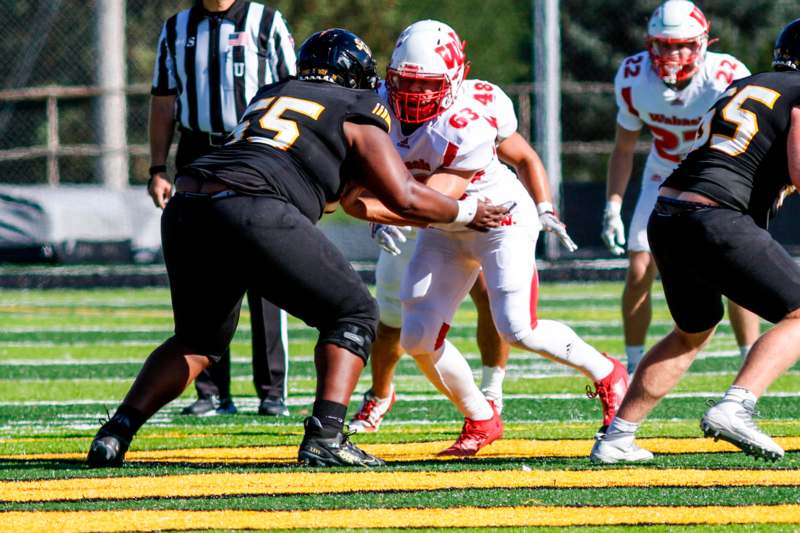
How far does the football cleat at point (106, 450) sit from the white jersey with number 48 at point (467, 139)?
4.41 feet

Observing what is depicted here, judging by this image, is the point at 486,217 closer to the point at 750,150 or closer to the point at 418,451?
the point at 750,150

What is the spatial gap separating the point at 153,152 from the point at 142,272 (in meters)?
8.06

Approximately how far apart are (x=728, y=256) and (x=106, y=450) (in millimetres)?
2032

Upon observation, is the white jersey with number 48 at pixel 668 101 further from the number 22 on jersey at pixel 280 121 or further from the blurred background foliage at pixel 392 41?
the blurred background foliage at pixel 392 41

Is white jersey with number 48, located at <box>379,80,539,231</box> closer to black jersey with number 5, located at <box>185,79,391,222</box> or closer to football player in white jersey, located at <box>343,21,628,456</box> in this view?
football player in white jersey, located at <box>343,21,628,456</box>

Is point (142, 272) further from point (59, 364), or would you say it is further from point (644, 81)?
point (644, 81)

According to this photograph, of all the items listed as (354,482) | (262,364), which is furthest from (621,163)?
(354,482)

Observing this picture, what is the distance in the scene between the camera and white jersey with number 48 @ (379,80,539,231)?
492 centimetres

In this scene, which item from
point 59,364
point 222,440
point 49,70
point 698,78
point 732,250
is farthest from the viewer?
point 49,70

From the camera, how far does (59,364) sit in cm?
853

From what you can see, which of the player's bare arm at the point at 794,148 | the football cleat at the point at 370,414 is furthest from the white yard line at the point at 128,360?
the player's bare arm at the point at 794,148

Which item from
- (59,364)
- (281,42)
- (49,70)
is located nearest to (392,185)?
(281,42)

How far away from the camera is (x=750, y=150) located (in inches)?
177

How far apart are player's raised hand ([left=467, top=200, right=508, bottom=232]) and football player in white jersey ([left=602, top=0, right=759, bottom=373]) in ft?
8.47
